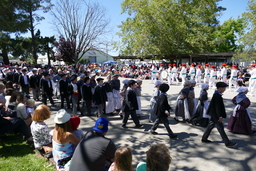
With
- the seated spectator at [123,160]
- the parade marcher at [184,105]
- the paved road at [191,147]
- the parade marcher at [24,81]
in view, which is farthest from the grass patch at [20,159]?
the parade marcher at [24,81]

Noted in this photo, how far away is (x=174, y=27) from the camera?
25188 mm

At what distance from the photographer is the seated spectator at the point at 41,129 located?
4.29 metres

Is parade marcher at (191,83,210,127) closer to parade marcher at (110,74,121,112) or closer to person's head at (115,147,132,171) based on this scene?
parade marcher at (110,74,121,112)

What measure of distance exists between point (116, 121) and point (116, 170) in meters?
4.91

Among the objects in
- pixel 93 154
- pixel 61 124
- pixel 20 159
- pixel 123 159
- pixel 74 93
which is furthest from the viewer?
pixel 74 93

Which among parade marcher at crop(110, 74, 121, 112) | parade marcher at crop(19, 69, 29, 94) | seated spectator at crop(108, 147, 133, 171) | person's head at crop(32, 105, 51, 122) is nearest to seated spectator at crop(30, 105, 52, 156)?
person's head at crop(32, 105, 51, 122)

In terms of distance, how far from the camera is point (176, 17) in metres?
25.3

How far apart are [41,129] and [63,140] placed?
1.11 meters

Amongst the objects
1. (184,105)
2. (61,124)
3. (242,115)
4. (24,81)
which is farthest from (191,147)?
(24,81)

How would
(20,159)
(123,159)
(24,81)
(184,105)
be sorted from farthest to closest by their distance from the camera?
(24,81) < (184,105) < (20,159) < (123,159)

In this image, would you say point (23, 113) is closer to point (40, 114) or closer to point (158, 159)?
point (40, 114)

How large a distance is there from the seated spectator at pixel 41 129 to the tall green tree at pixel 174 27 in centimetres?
2230

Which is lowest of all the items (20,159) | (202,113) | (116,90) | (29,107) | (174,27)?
(20,159)

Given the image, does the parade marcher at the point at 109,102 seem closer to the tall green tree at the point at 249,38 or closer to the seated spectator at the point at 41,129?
the seated spectator at the point at 41,129
